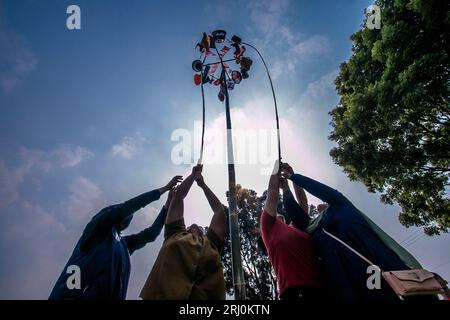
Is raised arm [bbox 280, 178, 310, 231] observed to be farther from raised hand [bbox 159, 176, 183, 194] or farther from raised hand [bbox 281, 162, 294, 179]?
raised hand [bbox 159, 176, 183, 194]

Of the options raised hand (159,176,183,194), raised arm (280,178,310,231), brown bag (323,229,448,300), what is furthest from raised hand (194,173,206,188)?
brown bag (323,229,448,300)

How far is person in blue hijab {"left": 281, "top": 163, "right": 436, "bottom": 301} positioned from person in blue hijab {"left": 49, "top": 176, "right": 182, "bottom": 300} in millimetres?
2107

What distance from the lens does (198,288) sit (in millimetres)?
Answer: 1962

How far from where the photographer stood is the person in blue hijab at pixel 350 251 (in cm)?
189

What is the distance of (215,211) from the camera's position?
9.46 ft

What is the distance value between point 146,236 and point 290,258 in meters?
2.46

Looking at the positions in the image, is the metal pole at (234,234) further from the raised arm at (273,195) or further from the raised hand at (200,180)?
the raised arm at (273,195)

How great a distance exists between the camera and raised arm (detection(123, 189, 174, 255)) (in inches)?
145

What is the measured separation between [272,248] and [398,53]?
689 centimetres

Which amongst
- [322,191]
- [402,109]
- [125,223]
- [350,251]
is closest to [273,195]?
[322,191]

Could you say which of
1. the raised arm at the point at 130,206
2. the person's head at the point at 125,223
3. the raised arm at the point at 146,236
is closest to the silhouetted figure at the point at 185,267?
the raised arm at the point at 130,206

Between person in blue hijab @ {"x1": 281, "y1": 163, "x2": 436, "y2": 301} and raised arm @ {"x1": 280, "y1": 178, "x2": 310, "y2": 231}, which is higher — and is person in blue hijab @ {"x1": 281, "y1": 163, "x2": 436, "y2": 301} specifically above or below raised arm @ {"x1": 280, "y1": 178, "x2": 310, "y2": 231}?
below
